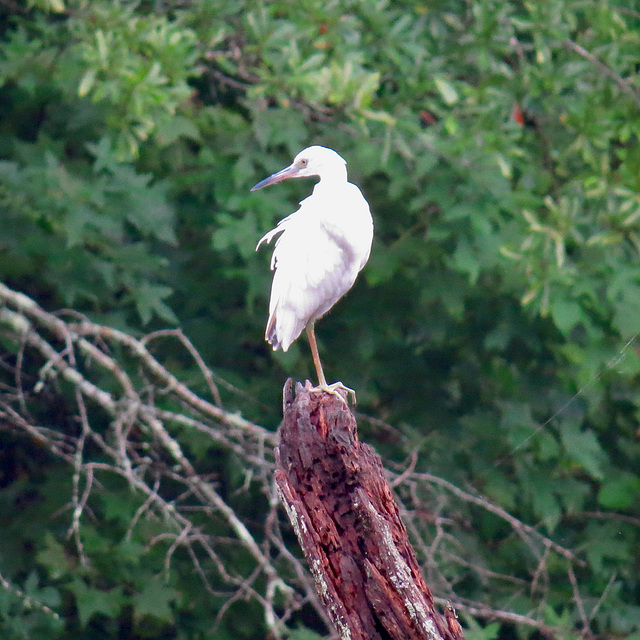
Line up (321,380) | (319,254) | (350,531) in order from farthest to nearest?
(319,254) → (321,380) → (350,531)

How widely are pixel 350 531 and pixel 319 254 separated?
1.50 meters

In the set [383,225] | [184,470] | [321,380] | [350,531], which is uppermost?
[350,531]

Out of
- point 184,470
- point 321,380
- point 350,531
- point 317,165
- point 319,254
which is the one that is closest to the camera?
point 350,531

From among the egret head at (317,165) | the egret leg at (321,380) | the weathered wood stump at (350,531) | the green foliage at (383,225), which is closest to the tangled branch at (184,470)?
the green foliage at (383,225)

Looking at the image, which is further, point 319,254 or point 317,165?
point 317,165

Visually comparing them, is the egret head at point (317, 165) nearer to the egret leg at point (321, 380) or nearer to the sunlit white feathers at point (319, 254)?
the sunlit white feathers at point (319, 254)

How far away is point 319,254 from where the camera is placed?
3896 millimetres

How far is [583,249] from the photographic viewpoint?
17.7 feet

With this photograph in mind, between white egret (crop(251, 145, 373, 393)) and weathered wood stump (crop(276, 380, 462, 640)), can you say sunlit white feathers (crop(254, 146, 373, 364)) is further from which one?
weathered wood stump (crop(276, 380, 462, 640))

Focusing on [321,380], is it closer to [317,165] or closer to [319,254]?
[319,254]

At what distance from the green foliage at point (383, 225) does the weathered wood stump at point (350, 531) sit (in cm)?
238

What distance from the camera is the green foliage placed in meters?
4.96

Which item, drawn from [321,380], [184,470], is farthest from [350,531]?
[184,470]

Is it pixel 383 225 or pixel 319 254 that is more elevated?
pixel 319 254
